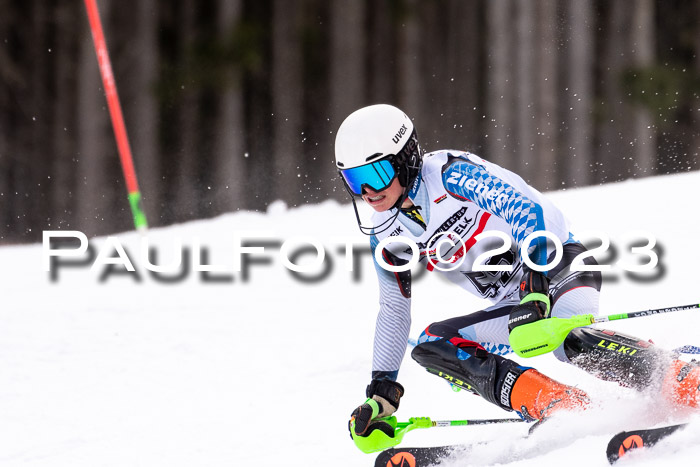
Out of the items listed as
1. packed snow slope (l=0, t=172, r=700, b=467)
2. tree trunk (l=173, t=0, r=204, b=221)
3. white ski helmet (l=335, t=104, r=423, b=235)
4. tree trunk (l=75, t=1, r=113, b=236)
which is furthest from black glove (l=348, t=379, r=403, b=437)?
tree trunk (l=173, t=0, r=204, b=221)

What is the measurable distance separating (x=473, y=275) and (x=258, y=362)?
7.54 ft

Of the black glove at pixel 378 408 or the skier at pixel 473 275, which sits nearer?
the skier at pixel 473 275

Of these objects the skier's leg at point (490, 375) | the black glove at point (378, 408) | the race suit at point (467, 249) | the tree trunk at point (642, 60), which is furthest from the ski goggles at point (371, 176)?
the tree trunk at point (642, 60)

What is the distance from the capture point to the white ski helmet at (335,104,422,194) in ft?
10.7

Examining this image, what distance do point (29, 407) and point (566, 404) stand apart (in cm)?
327

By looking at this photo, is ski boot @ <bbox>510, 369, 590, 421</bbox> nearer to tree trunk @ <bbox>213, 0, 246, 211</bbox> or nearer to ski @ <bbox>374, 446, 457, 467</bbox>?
ski @ <bbox>374, 446, 457, 467</bbox>

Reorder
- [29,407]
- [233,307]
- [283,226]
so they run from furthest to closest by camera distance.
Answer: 1. [283,226]
2. [233,307]
3. [29,407]

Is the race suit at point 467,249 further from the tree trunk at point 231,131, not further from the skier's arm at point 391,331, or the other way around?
the tree trunk at point 231,131

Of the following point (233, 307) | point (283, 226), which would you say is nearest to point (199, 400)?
point (233, 307)

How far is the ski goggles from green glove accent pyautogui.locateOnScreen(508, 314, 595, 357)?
74 cm

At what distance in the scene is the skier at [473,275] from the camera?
312cm

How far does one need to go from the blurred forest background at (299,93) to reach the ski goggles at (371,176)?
1280 centimetres

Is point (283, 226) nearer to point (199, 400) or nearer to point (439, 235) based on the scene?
point (199, 400)

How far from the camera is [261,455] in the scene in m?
4.34
